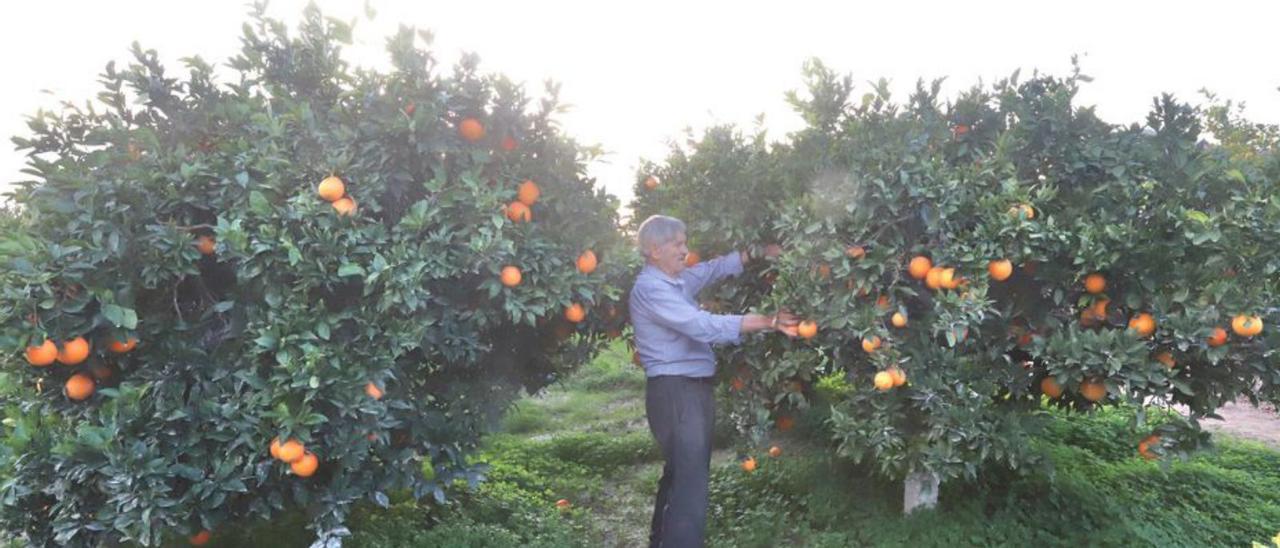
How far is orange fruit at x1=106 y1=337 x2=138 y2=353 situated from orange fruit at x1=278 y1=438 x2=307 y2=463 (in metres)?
0.71

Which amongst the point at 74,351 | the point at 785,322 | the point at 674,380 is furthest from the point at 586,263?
the point at 74,351

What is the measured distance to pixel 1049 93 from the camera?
378 centimetres

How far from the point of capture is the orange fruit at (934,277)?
3.31 metres

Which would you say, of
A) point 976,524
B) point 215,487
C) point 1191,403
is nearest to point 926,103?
point 1191,403

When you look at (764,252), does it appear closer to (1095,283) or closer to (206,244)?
(1095,283)

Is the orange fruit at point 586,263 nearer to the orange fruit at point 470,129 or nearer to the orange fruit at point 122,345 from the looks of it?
the orange fruit at point 470,129

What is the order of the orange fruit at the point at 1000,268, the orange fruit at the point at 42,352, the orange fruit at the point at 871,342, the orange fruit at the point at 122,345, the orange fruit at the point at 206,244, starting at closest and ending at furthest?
the orange fruit at the point at 42,352
the orange fruit at the point at 122,345
the orange fruit at the point at 206,244
the orange fruit at the point at 1000,268
the orange fruit at the point at 871,342

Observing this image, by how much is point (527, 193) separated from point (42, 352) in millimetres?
1745

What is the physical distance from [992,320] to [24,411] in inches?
155

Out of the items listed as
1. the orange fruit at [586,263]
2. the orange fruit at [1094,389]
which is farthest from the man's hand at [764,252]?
the orange fruit at [1094,389]

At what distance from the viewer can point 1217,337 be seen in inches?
125

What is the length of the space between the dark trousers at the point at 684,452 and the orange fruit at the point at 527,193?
40.0 inches

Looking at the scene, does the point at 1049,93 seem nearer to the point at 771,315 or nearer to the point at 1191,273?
the point at 1191,273

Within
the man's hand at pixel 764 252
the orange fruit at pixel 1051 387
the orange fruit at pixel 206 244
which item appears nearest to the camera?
the orange fruit at pixel 206 244
